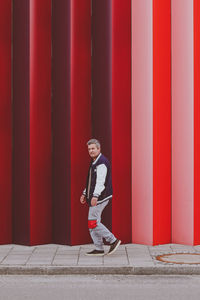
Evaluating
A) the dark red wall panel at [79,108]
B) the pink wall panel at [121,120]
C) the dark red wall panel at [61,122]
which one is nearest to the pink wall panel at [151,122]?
the pink wall panel at [121,120]

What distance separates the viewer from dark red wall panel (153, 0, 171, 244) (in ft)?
35.1

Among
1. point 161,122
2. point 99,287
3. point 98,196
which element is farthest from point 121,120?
point 99,287

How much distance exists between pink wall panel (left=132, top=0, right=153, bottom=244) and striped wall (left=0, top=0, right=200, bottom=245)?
0.02 m

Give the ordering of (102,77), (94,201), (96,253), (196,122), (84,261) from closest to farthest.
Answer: (84,261) → (94,201) → (96,253) → (196,122) → (102,77)

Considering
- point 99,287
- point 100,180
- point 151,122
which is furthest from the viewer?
point 151,122

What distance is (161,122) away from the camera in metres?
10.8

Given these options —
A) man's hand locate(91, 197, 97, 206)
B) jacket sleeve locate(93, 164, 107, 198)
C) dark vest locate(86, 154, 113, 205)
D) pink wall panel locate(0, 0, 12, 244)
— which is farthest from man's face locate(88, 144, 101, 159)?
pink wall panel locate(0, 0, 12, 244)

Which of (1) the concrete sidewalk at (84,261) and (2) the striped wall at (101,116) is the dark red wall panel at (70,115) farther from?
(1) the concrete sidewalk at (84,261)

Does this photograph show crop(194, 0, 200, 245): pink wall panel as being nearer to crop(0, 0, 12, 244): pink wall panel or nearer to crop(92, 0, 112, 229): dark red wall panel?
crop(92, 0, 112, 229): dark red wall panel

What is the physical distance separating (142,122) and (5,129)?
2.54 metres

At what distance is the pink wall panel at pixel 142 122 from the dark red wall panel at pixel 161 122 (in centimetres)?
9

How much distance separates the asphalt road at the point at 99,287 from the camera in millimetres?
7062

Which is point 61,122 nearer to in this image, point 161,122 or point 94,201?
point 161,122

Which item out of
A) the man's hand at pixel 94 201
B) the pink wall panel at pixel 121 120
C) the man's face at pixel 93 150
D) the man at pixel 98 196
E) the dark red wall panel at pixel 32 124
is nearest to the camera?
the man's hand at pixel 94 201
